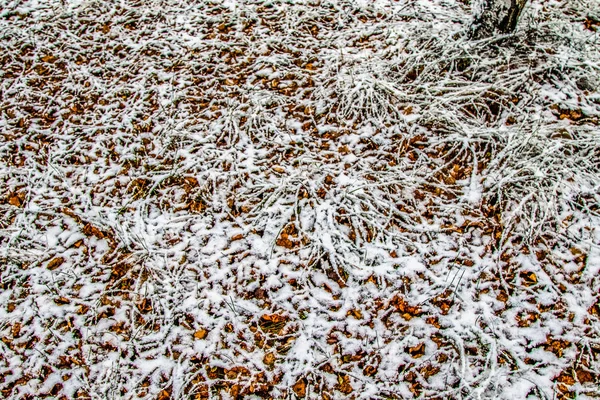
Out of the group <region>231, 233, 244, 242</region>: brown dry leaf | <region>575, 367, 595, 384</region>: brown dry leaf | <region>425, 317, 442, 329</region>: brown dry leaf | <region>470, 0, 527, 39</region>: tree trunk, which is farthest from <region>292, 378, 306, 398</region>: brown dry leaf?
<region>470, 0, 527, 39</region>: tree trunk

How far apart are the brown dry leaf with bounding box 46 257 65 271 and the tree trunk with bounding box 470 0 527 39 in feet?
12.7

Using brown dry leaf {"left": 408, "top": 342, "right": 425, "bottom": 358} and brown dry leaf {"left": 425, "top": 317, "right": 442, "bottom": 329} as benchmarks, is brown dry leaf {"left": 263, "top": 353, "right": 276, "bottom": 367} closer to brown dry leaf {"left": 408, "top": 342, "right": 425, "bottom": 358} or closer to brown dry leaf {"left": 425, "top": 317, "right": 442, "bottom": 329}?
brown dry leaf {"left": 408, "top": 342, "right": 425, "bottom": 358}

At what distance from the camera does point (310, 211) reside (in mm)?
2752

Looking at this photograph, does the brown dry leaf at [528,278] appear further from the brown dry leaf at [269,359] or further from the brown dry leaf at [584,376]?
the brown dry leaf at [269,359]

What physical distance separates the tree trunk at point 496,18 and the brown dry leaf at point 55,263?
12.7 feet

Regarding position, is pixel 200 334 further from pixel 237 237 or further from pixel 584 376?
pixel 584 376

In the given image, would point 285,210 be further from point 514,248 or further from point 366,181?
point 514,248

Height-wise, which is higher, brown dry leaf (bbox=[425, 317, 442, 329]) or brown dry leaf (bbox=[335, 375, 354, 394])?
brown dry leaf (bbox=[425, 317, 442, 329])

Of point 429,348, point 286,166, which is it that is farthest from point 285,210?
point 429,348

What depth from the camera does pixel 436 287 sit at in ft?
7.77

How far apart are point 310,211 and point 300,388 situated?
1.17m

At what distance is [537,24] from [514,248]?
234cm

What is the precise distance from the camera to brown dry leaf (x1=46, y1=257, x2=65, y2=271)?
263cm

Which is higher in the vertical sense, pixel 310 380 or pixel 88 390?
pixel 310 380
